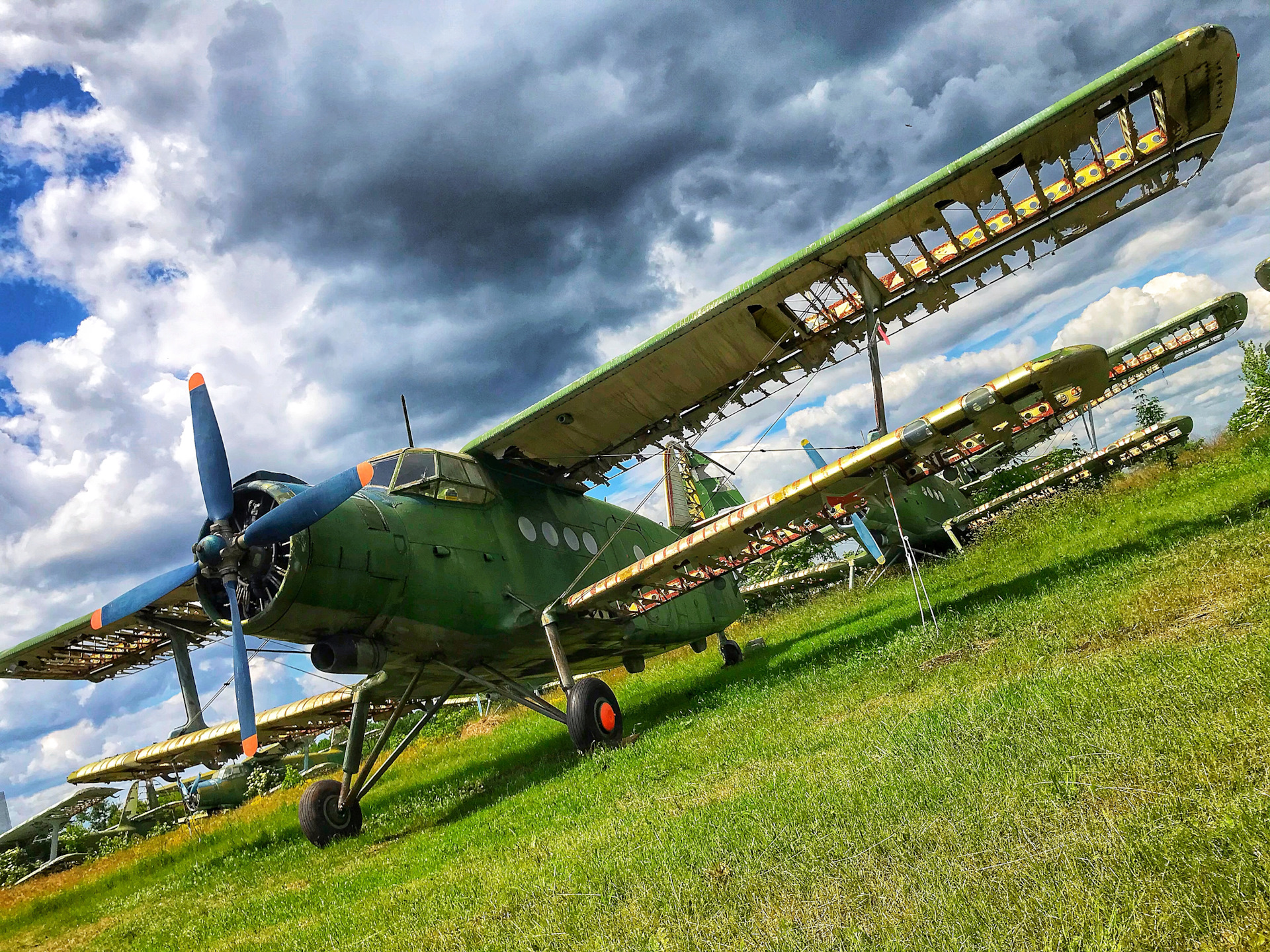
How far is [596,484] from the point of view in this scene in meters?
12.7

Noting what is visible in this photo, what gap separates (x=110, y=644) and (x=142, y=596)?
24.1ft

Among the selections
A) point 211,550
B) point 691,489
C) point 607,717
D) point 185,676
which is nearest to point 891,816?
point 607,717

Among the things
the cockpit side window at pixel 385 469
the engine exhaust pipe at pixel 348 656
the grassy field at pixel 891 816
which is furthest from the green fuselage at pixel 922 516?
the engine exhaust pipe at pixel 348 656

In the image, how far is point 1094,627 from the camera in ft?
21.5

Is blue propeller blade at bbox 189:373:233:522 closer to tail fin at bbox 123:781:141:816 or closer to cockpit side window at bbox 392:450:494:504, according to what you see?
cockpit side window at bbox 392:450:494:504

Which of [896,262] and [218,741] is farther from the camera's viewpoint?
[218,741]

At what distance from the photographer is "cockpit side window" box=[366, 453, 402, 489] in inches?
377

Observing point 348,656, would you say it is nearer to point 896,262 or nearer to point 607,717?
point 607,717

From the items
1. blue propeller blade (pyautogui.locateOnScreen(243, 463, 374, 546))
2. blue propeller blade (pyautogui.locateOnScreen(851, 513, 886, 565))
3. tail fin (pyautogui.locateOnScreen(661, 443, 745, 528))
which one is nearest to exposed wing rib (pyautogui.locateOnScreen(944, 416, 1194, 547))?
tail fin (pyautogui.locateOnScreen(661, 443, 745, 528))

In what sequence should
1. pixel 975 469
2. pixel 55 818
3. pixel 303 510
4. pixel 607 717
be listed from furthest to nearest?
pixel 975 469
pixel 55 818
pixel 607 717
pixel 303 510

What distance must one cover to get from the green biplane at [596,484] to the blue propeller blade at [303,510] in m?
0.02

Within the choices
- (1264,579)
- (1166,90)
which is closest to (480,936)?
(1264,579)

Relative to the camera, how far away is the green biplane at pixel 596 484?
7.84 metres

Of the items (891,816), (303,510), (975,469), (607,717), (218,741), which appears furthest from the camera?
(975,469)
